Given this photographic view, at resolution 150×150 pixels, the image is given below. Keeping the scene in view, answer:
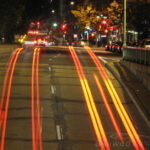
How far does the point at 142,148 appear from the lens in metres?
11.0

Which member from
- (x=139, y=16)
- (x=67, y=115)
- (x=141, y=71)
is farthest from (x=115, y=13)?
(x=67, y=115)

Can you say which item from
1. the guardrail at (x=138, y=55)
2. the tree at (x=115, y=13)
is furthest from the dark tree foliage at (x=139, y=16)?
the guardrail at (x=138, y=55)

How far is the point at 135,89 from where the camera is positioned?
2066 cm

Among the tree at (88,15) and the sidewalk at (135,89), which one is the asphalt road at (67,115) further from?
the tree at (88,15)

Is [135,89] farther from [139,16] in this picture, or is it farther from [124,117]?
[139,16]

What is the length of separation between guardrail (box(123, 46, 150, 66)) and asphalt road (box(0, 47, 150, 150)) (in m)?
2.04

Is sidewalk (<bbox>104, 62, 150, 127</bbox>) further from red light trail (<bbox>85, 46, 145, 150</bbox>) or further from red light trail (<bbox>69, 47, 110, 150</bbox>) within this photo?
red light trail (<bbox>69, 47, 110, 150</bbox>)

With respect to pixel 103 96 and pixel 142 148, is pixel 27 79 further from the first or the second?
pixel 142 148

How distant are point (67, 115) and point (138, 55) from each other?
12303 millimetres

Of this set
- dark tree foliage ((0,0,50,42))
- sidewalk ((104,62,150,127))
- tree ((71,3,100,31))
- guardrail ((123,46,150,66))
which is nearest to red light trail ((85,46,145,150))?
sidewalk ((104,62,150,127))

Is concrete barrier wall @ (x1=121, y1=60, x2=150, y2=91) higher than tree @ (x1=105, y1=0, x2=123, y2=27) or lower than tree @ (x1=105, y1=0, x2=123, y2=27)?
lower

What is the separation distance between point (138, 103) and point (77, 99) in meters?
2.66

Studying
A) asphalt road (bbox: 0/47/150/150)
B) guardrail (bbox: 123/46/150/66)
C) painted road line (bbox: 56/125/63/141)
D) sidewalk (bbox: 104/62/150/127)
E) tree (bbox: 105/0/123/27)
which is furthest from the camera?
tree (bbox: 105/0/123/27)

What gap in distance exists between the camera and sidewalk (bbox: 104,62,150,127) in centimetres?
1662
